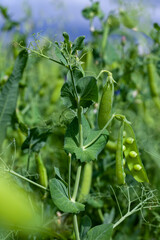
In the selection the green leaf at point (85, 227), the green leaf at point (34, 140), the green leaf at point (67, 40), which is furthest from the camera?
the green leaf at point (34, 140)

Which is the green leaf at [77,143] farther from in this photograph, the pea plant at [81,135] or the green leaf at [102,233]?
the green leaf at [102,233]

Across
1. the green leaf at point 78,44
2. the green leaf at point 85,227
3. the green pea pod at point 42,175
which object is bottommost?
the green leaf at point 85,227

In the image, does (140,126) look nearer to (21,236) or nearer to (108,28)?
(108,28)

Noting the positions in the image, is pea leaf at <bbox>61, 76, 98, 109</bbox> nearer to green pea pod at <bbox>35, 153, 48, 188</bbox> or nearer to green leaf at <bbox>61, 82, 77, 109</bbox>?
green leaf at <bbox>61, 82, 77, 109</bbox>

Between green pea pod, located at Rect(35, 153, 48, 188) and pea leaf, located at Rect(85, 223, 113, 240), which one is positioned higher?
green pea pod, located at Rect(35, 153, 48, 188)

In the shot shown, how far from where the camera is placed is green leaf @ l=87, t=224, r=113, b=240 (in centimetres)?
51

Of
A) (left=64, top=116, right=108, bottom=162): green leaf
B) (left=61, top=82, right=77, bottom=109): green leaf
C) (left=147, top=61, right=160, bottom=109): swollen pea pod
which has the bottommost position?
(left=64, top=116, right=108, bottom=162): green leaf

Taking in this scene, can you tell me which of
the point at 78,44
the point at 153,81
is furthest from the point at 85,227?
the point at 153,81

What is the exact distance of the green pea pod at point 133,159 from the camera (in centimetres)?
56

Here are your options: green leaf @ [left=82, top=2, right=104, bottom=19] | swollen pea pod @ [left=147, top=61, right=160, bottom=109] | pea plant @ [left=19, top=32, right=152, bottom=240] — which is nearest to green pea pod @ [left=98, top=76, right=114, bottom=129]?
pea plant @ [left=19, top=32, right=152, bottom=240]

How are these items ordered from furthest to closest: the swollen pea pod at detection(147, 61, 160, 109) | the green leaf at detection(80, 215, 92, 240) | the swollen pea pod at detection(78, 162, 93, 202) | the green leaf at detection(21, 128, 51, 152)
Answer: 1. the swollen pea pod at detection(147, 61, 160, 109)
2. the swollen pea pod at detection(78, 162, 93, 202)
3. the green leaf at detection(21, 128, 51, 152)
4. the green leaf at detection(80, 215, 92, 240)

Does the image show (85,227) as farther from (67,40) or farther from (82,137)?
(67,40)

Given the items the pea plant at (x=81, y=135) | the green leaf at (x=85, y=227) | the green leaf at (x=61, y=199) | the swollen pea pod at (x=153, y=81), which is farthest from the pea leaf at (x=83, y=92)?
the swollen pea pod at (x=153, y=81)

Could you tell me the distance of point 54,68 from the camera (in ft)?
9.14
